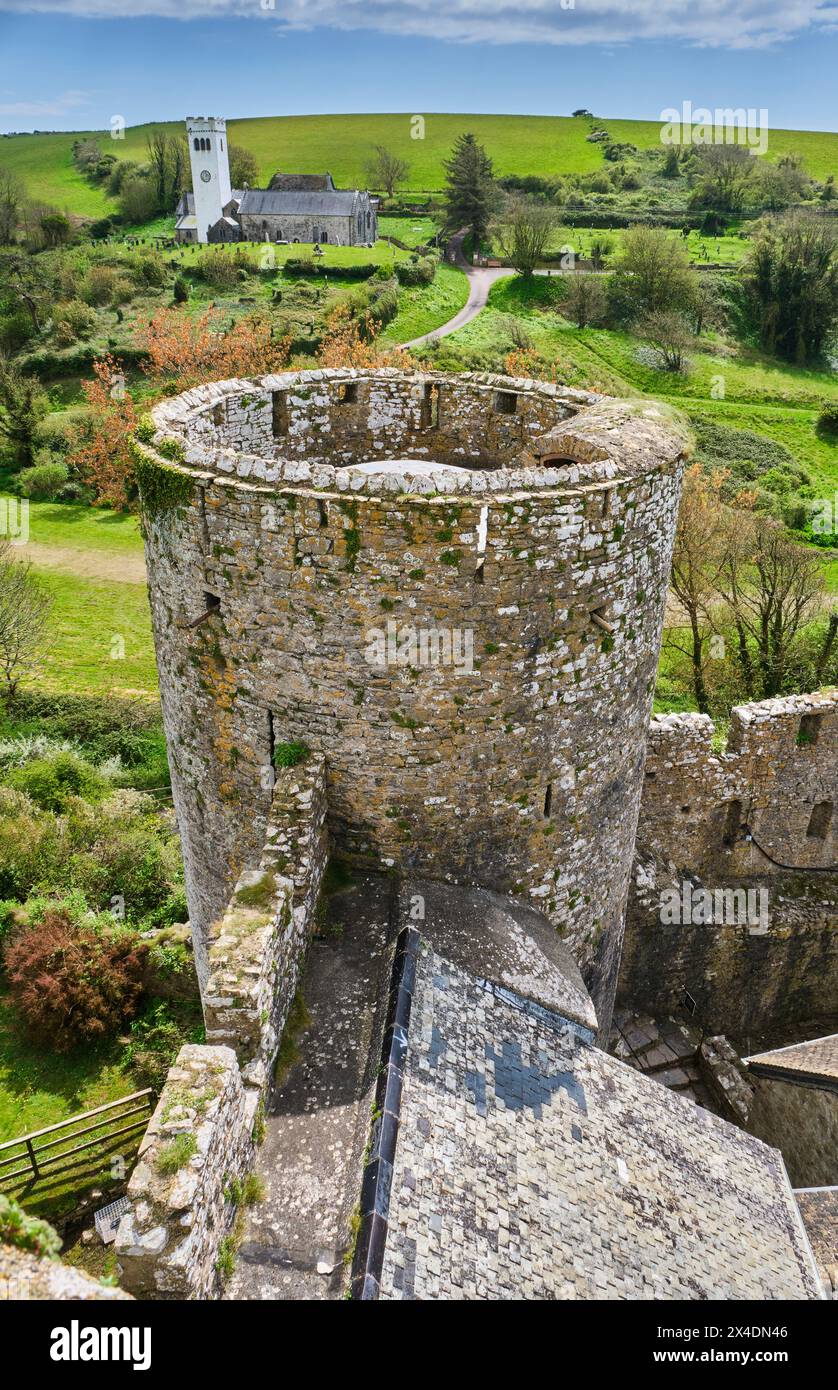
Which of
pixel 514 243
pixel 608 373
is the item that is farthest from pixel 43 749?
pixel 514 243

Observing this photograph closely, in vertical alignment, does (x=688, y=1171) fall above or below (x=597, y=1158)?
below

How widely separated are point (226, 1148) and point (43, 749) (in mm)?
20332

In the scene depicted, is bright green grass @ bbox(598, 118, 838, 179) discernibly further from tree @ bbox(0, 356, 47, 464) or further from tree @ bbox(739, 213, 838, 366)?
tree @ bbox(0, 356, 47, 464)

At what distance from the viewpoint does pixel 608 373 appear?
45.5 m

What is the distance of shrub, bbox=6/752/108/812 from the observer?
21.1m

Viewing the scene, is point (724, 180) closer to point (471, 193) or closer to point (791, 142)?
point (471, 193)

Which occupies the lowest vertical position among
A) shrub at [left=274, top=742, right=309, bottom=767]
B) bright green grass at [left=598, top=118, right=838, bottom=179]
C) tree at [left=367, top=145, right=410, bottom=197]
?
shrub at [left=274, top=742, right=309, bottom=767]

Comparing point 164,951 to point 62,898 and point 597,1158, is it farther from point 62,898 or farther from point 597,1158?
point 597,1158

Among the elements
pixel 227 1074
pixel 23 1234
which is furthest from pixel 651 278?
pixel 23 1234

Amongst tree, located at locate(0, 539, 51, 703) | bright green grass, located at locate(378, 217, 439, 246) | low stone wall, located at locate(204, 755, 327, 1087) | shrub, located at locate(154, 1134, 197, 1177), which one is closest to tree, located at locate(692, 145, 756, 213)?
bright green grass, located at locate(378, 217, 439, 246)

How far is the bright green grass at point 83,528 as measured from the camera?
1464 inches

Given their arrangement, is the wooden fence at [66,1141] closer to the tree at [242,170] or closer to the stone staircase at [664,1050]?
the stone staircase at [664,1050]

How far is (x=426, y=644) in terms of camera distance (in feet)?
23.7

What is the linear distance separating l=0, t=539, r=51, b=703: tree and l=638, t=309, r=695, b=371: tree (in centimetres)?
3583
